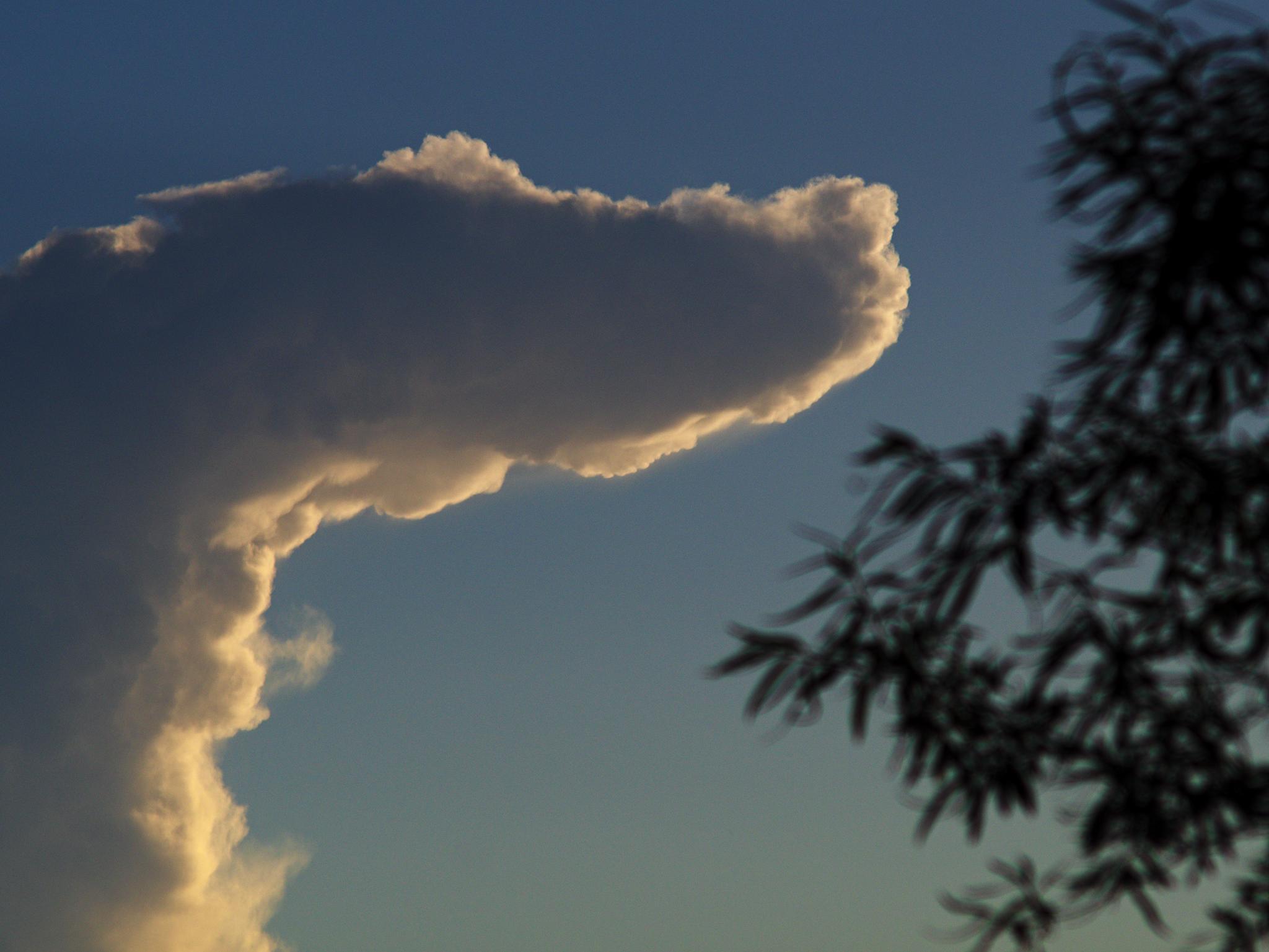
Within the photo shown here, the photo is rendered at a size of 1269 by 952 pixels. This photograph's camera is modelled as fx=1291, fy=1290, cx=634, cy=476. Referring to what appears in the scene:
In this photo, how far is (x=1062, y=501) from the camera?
7727 mm

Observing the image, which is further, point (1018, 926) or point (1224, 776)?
point (1018, 926)

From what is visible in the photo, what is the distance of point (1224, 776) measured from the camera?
756 centimetres

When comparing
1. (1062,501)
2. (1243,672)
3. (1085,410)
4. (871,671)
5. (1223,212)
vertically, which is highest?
(1223,212)

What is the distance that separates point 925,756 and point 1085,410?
2338 mm

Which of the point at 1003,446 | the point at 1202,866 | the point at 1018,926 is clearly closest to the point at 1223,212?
the point at 1003,446

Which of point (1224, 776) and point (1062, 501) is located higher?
point (1062, 501)

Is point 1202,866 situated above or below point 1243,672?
below

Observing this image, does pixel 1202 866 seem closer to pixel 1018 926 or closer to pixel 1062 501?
pixel 1018 926

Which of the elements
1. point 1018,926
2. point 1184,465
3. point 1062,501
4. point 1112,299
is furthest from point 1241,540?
point 1018,926

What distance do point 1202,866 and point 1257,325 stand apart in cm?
330

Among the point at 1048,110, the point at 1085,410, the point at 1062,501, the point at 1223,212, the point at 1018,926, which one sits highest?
the point at 1048,110

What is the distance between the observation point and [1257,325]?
25.0 ft

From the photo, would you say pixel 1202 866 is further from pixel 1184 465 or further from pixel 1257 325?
pixel 1257 325

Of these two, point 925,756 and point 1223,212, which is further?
point 925,756
